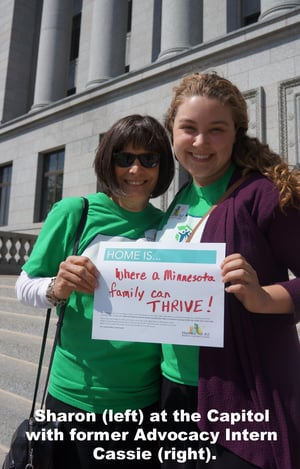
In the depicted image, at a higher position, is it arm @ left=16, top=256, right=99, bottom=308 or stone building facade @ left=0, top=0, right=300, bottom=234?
stone building facade @ left=0, top=0, right=300, bottom=234

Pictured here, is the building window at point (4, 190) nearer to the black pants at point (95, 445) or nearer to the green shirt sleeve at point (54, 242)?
the green shirt sleeve at point (54, 242)

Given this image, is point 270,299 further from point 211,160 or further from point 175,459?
point 175,459

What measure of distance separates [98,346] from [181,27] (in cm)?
1462

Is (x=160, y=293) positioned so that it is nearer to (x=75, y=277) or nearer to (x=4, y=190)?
(x=75, y=277)

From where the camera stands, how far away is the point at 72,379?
1.87 m

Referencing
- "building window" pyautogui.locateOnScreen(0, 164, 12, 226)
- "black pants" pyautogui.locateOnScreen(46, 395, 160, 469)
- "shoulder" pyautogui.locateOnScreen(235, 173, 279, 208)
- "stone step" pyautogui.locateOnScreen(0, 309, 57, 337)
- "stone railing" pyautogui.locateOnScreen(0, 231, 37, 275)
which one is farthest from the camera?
"building window" pyautogui.locateOnScreen(0, 164, 12, 226)

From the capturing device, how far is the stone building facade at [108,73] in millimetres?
10703

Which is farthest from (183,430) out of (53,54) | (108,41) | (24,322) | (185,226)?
(53,54)

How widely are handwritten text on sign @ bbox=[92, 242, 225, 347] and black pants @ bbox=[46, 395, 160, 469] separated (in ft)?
1.66

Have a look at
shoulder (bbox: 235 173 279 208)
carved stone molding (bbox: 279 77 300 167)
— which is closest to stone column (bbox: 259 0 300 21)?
carved stone molding (bbox: 279 77 300 167)

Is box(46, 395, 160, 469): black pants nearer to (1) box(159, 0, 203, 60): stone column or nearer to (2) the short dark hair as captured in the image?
(2) the short dark hair

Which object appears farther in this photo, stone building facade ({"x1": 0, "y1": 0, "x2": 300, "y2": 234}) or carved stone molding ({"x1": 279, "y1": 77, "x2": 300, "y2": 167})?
stone building facade ({"x1": 0, "y1": 0, "x2": 300, "y2": 234})

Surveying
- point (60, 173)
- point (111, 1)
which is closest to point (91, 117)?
point (60, 173)

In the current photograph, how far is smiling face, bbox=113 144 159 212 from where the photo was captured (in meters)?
2.01
